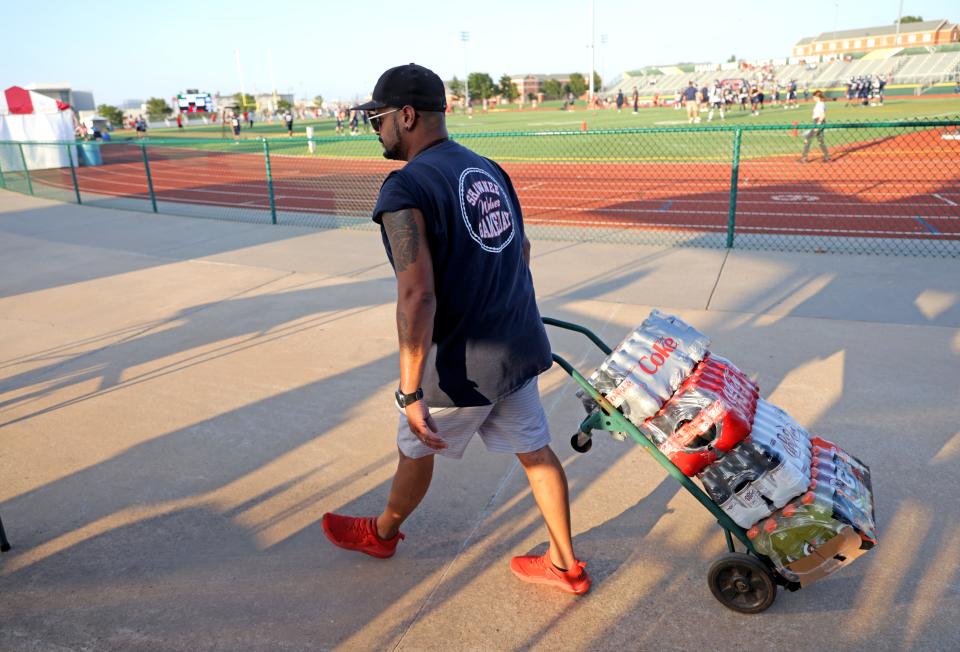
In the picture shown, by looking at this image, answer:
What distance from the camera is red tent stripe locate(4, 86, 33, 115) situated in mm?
23734

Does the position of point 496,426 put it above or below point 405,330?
below

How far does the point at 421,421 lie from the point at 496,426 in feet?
1.24

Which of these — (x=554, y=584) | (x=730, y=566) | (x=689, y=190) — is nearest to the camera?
(x=730, y=566)

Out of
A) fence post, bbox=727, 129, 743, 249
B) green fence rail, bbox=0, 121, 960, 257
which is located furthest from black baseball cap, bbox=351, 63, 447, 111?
fence post, bbox=727, 129, 743, 249

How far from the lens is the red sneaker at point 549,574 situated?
8.89ft

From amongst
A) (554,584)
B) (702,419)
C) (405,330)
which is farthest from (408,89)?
(554,584)

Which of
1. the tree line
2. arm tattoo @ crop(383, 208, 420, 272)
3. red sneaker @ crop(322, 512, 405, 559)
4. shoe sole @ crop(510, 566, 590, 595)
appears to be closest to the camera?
arm tattoo @ crop(383, 208, 420, 272)

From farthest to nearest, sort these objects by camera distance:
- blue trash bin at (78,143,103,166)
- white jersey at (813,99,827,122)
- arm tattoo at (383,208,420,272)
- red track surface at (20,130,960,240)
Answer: blue trash bin at (78,143,103,166)
white jersey at (813,99,827,122)
red track surface at (20,130,960,240)
arm tattoo at (383,208,420,272)

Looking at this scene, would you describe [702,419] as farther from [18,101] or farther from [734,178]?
[18,101]

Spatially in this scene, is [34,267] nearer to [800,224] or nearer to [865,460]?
[865,460]

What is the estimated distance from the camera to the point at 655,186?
588 inches

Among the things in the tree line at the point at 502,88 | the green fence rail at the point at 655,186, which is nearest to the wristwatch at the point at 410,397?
the green fence rail at the point at 655,186

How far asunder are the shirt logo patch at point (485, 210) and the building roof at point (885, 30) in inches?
5429

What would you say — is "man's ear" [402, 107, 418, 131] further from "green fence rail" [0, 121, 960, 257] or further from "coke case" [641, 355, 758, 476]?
"green fence rail" [0, 121, 960, 257]
